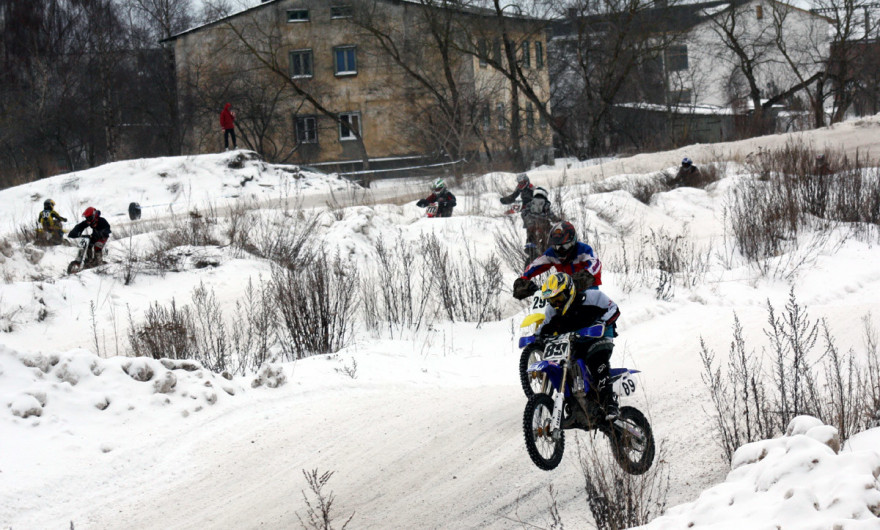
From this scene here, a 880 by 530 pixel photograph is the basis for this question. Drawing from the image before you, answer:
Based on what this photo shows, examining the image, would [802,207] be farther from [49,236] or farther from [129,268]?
[49,236]

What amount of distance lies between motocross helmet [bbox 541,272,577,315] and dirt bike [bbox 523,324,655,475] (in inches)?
11.3

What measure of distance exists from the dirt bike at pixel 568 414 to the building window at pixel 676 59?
43.1 meters

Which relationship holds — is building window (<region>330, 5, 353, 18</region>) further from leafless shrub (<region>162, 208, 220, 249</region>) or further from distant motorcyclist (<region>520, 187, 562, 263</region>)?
distant motorcyclist (<region>520, 187, 562, 263</region>)

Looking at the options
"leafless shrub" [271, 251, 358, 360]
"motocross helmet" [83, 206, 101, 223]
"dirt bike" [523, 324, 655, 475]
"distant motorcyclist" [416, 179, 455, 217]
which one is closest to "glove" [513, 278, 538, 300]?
"dirt bike" [523, 324, 655, 475]

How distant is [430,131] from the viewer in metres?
42.6

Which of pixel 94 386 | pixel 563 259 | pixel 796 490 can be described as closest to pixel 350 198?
pixel 563 259

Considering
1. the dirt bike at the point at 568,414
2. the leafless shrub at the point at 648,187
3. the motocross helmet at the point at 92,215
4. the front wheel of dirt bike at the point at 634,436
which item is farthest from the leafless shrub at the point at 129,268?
the leafless shrub at the point at 648,187

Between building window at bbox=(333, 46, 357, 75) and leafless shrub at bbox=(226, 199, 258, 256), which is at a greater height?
building window at bbox=(333, 46, 357, 75)

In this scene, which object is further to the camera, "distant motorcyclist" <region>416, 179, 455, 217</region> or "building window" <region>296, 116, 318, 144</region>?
"building window" <region>296, 116, 318, 144</region>

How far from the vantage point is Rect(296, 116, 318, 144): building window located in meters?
48.5

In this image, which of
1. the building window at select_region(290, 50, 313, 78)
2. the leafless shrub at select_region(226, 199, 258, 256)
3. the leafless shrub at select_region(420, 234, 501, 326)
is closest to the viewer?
the leafless shrub at select_region(420, 234, 501, 326)

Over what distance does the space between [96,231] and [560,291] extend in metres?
13.4

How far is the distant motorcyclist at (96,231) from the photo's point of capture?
17.5m

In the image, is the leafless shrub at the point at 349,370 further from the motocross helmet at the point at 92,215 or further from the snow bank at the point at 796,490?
the motocross helmet at the point at 92,215
